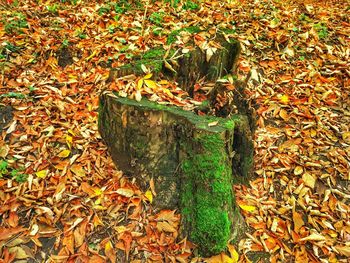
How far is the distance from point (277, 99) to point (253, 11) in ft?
7.45

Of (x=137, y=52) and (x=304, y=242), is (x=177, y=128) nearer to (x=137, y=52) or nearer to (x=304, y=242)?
(x=304, y=242)

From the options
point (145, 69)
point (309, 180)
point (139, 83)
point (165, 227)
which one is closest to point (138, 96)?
point (139, 83)

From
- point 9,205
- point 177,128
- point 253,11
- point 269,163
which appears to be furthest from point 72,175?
point 253,11

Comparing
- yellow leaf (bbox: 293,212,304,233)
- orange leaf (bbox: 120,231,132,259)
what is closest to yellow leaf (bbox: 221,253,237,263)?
yellow leaf (bbox: 293,212,304,233)

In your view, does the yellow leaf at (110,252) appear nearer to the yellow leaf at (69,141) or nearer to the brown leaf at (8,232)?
the brown leaf at (8,232)

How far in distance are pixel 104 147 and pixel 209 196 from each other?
135 centimetres

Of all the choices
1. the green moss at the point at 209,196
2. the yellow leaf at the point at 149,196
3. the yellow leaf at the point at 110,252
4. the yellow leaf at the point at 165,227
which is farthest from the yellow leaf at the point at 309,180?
the yellow leaf at the point at 110,252

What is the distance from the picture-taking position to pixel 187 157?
2.80 m

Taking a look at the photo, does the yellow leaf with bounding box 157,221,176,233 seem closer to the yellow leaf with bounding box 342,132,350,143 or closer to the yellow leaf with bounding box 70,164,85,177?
the yellow leaf with bounding box 70,164,85,177

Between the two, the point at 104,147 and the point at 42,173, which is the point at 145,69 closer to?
the point at 104,147

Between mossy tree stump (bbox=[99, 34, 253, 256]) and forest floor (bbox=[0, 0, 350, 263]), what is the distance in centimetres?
15

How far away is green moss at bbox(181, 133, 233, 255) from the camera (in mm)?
2660

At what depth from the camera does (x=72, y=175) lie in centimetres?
321

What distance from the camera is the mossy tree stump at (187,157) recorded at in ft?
8.78
